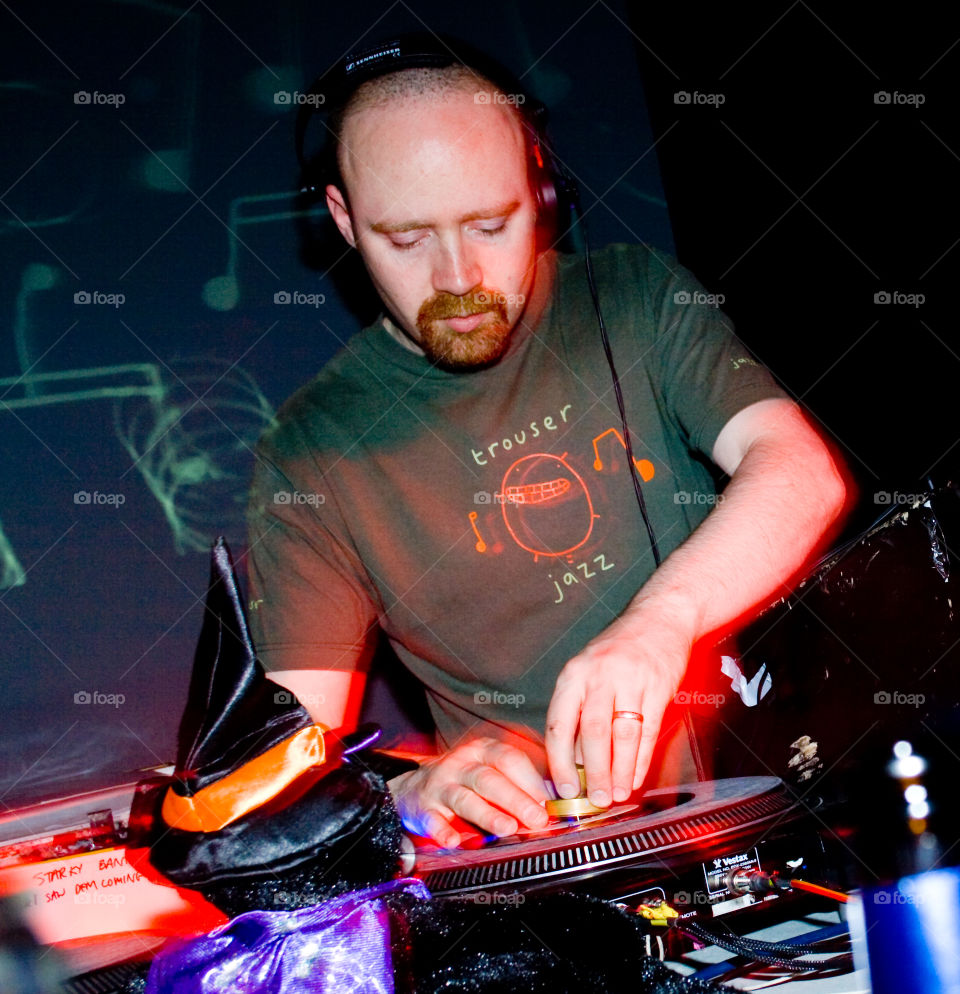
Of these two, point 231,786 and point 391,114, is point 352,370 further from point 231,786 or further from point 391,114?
point 231,786

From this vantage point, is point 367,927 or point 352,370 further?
point 352,370

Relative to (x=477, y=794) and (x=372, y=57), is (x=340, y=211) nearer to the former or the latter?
(x=372, y=57)

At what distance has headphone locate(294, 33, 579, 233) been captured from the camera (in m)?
1.28

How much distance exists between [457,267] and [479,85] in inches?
12.4

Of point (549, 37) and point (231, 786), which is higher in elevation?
point (549, 37)

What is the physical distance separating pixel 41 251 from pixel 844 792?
1936 millimetres

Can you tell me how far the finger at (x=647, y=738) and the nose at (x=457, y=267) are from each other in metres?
0.78

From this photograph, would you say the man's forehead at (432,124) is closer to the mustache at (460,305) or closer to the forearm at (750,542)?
the mustache at (460,305)

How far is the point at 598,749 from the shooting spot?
0.71 metres

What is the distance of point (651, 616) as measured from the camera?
0.82 meters

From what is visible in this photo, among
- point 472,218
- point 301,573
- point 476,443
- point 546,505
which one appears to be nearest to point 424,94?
point 472,218

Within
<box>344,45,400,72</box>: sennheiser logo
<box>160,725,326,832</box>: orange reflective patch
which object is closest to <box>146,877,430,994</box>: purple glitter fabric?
<box>160,725,326,832</box>: orange reflective patch

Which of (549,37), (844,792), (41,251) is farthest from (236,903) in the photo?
(549,37)

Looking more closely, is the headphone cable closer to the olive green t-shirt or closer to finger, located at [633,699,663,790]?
the olive green t-shirt
